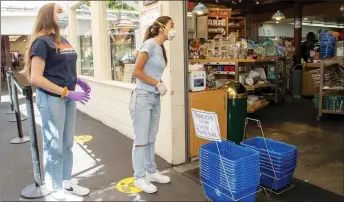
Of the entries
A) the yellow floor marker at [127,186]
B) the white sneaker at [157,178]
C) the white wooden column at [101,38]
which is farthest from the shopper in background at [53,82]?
the white wooden column at [101,38]

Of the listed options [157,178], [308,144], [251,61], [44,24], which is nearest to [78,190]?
[157,178]

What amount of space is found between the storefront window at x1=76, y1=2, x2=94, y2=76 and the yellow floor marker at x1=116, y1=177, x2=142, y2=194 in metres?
3.21

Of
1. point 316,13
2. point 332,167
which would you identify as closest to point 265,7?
point 316,13

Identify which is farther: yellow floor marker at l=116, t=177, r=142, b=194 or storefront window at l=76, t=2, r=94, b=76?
storefront window at l=76, t=2, r=94, b=76

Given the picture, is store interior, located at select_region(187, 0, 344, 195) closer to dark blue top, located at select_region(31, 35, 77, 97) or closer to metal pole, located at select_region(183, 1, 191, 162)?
metal pole, located at select_region(183, 1, 191, 162)

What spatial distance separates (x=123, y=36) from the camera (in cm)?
435

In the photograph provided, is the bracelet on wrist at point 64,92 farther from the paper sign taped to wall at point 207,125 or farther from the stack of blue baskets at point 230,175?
the stack of blue baskets at point 230,175

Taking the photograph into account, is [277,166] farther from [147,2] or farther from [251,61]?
[251,61]

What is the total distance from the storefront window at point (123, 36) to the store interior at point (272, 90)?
797mm

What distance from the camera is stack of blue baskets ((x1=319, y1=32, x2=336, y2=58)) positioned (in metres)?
5.25

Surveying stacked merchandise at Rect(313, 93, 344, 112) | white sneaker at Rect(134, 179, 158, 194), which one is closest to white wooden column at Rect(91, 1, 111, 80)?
white sneaker at Rect(134, 179, 158, 194)

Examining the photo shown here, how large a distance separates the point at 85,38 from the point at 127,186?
4.04 meters

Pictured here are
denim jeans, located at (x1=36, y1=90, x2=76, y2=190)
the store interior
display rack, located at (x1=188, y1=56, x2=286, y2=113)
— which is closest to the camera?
denim jeans, located at (x1=36, y1=90, x2=76, y2=190)

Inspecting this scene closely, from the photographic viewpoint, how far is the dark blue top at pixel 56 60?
1990mm
